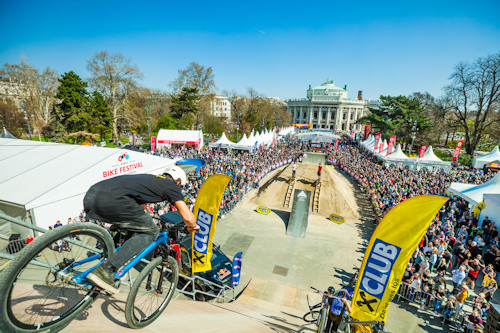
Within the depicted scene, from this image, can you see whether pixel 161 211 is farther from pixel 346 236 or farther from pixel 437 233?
pixel 437 233

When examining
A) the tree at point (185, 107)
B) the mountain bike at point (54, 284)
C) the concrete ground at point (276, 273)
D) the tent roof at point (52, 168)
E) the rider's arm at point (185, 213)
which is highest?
the tree at point (185, 107)

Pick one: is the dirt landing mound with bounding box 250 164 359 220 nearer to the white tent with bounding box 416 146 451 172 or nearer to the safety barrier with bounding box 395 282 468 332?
the safety barrier with bounding box 395 282 468 332

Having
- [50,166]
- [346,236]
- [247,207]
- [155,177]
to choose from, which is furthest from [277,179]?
[155,177]

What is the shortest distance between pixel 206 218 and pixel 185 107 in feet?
141

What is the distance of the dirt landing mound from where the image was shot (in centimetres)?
1991

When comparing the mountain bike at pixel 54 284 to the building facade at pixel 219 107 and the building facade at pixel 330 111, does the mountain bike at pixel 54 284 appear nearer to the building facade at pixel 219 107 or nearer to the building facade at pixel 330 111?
the building facade at pixel 219 107

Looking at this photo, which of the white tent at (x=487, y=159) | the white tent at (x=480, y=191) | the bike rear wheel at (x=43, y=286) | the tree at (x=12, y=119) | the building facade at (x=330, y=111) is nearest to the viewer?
the bike rear wheel at (x=43, y=286)

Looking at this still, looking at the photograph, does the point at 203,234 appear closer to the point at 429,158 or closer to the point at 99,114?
the point at 429,158

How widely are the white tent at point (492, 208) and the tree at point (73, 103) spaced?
50428mm

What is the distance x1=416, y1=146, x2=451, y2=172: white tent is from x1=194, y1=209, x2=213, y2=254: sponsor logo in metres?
30.0

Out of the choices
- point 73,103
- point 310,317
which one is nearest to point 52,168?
point 310,317

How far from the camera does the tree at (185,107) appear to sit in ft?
149

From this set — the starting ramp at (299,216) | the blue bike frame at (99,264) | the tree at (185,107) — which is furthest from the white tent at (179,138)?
the blue bike frame at (99,264)

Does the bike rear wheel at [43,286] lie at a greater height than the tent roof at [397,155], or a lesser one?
greater
